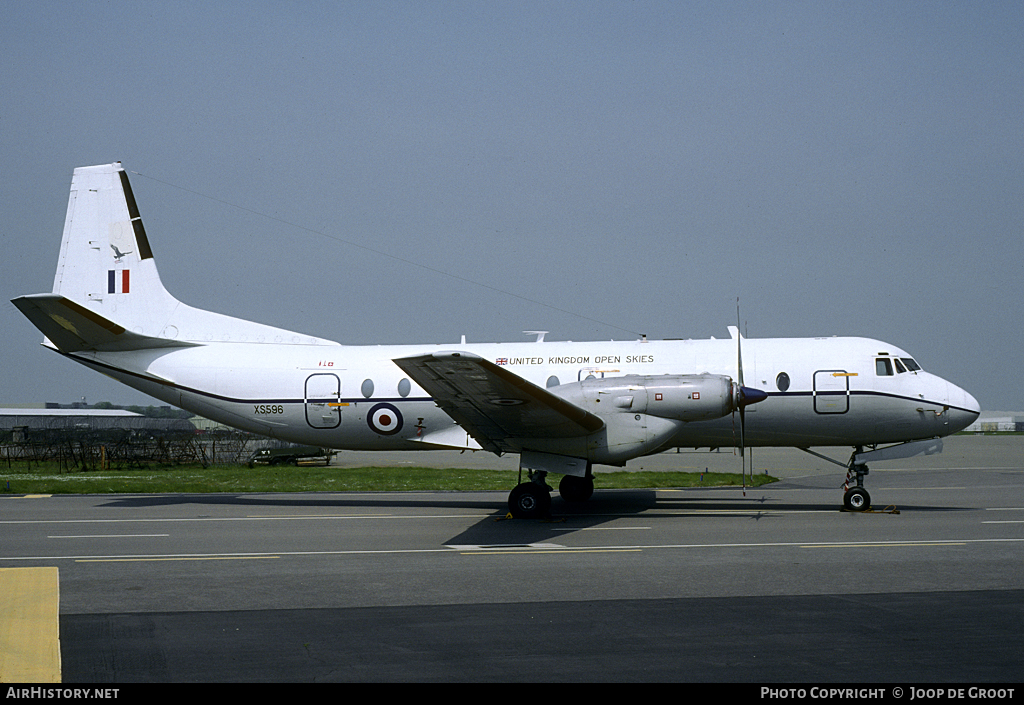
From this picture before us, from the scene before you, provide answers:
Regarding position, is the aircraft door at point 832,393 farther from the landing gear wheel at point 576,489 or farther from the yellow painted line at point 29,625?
the yellow painted line at point 29,625

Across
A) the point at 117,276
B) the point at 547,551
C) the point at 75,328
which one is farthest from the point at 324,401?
the point at 547,551

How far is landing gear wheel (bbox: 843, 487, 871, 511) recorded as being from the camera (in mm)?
16016

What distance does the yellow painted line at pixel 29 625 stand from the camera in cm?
603

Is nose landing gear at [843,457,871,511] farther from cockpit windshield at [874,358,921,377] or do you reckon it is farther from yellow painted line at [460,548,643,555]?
yellow painted line at [460,548,643,555]

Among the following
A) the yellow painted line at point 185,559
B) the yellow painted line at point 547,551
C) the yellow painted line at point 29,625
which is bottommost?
the yellow painted line at point 547,551

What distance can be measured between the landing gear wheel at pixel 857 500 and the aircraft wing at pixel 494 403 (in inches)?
216

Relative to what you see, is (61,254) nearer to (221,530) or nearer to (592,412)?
(221,530)

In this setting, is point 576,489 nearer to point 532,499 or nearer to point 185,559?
point 532,499

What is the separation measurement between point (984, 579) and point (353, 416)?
40.4 feet

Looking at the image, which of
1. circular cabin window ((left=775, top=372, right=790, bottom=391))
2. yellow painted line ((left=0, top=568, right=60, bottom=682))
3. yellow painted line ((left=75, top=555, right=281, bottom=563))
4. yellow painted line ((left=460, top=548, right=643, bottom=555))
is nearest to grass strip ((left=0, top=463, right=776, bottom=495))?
circular cabin window ((left=775, top=372, right=790, bottom=391))

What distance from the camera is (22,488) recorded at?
2359 cm

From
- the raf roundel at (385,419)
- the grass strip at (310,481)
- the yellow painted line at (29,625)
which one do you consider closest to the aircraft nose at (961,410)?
the grass strip at (310,481)

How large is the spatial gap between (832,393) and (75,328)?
1600 centimetres
